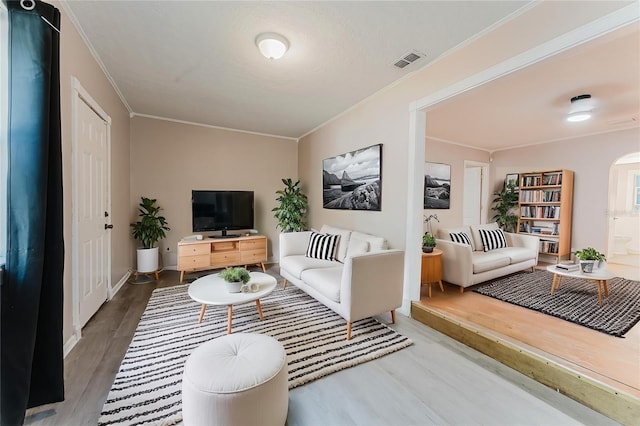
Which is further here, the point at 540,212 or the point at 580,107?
the point at 540,212

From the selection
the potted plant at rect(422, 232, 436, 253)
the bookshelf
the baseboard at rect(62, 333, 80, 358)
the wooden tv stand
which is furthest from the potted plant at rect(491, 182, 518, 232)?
the baseboard at rect(62, 333, 80, 358)

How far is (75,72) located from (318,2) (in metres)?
2.05

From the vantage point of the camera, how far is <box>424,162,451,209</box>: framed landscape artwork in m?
4.66

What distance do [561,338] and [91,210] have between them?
4.48 meters

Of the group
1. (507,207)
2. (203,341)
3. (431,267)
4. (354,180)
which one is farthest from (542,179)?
(203,341)

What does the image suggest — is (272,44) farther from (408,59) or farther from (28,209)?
(28,209)

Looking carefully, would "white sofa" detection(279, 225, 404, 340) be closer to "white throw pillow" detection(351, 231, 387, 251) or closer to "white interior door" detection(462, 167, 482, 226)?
"white throw pillow" detection(351, 231, 387, 251)

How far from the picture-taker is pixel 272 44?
81.3 inches

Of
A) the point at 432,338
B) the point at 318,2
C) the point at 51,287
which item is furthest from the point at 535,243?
the point at 51,287

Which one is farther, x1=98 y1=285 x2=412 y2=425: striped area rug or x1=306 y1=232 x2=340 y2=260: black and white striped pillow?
x1=306 y1=232 x2=340 y2=260: black and white striped pillow

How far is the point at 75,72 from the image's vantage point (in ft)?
6.81

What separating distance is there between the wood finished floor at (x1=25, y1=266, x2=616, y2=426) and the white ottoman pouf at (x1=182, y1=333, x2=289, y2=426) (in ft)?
0.89

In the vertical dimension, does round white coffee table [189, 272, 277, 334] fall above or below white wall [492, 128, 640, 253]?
below

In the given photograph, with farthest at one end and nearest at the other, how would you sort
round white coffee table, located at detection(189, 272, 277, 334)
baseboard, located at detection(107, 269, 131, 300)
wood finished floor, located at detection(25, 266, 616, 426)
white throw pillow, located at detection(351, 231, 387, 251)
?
baseboard, located at detection(107, 269, 131, 300) → white throw pillow, located at detection(351, 231, 387, 251) → round white coffee table, located at detection(189, 272, 277, 334) → wood finished floor, located at detection(25, 266, 616, 426)
